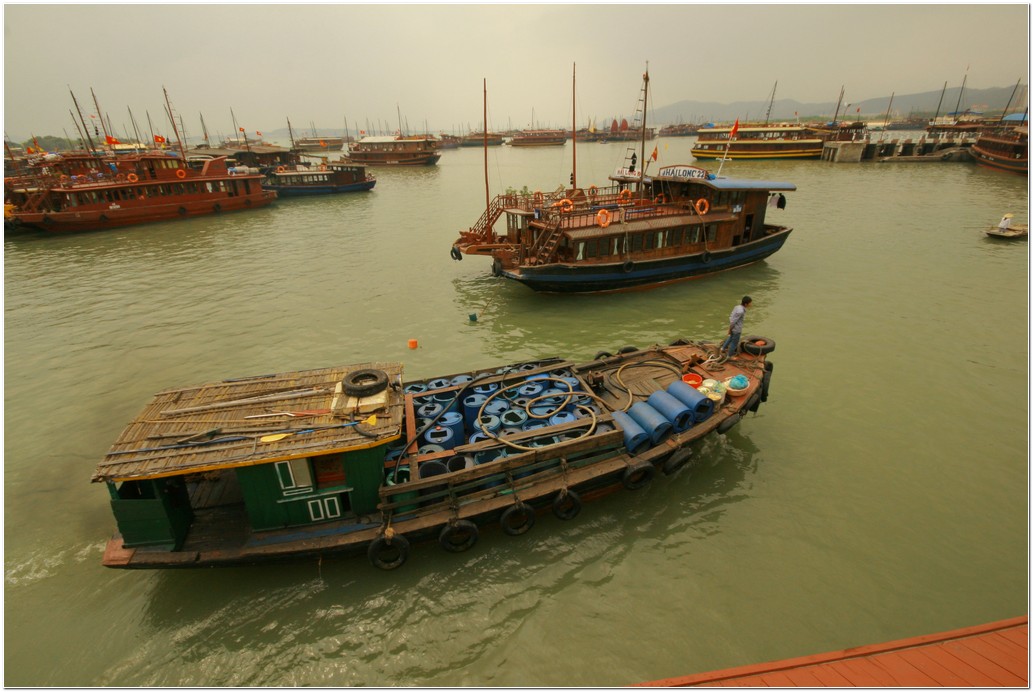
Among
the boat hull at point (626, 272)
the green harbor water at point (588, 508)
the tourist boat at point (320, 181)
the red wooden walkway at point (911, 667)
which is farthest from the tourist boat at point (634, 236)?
the tourist boat at point (320, 181)

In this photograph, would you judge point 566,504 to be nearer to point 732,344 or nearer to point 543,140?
point 732,344

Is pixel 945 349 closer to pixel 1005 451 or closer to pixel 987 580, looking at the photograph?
pixel 1005 451

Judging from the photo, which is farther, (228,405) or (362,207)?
(362,207)

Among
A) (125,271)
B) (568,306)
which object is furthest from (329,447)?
(125,271)

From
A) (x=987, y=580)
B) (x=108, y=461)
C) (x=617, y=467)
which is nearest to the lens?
(x=108, y=461)

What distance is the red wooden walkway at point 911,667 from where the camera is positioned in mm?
5105

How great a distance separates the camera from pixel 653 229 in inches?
799

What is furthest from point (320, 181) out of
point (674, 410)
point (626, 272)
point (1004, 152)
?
point (1004, 152)

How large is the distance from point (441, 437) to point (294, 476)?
2695 mm

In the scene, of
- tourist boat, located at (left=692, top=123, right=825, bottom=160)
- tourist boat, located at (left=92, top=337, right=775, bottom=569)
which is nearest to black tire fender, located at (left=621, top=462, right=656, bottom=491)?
tourist boat, located at (left=92, top=337, right=775, bottom=569)

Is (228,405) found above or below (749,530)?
above

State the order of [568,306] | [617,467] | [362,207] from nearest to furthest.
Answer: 1. [617,467]
2. [568,306]
3. [362,207]

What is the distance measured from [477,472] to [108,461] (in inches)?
220

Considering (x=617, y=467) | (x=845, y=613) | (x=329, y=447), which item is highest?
(x=329, y=447)
